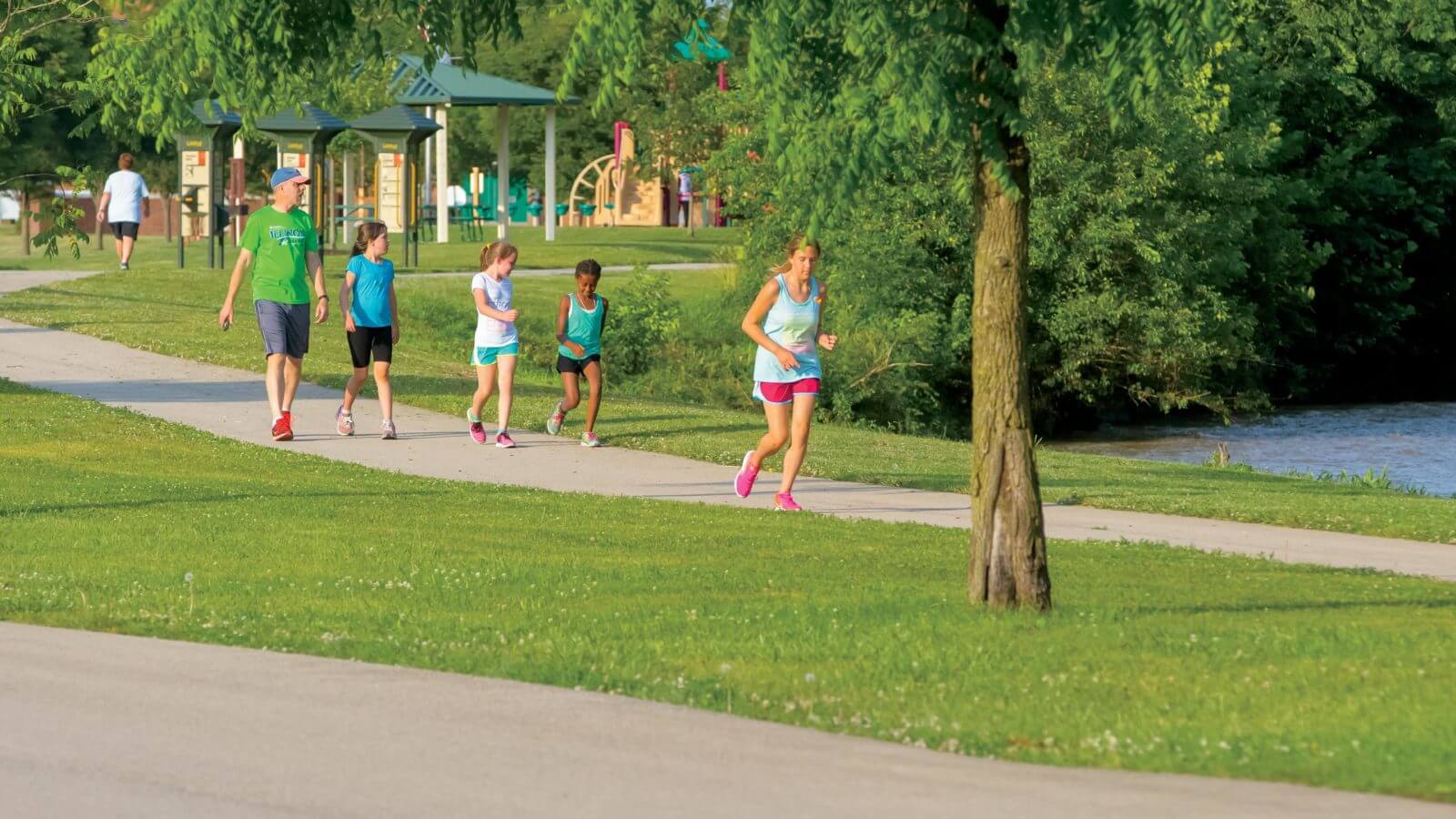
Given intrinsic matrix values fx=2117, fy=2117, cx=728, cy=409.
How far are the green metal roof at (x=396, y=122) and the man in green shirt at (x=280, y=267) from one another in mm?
23125

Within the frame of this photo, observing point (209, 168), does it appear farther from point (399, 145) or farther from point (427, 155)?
point (427, 155)

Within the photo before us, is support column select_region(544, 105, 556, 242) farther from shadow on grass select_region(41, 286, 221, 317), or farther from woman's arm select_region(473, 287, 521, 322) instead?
woman's arm select_region(473, 287, 521, 322)

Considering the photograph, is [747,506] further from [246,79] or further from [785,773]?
[785,773]

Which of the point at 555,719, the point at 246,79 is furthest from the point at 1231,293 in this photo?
the point at 555,719

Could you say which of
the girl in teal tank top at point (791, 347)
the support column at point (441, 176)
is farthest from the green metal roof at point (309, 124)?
the girl in teal tank top at point (791, 347)

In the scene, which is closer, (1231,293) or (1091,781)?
(1091,781)

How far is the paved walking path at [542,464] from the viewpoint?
14000 mm

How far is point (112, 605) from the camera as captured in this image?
927 centimetres

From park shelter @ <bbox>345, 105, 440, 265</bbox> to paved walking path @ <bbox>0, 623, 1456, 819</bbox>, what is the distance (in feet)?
104

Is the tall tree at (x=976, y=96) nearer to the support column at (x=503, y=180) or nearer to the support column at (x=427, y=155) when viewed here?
the support column at (x=427, y=155)

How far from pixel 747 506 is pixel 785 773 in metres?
8.17

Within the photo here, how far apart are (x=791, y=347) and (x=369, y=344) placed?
190 inches

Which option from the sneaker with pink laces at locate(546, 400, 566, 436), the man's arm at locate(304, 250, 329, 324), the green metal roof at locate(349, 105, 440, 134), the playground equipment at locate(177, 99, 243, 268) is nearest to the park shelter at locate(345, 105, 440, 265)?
the green metal roof at locate(349, 105, 440, 134)

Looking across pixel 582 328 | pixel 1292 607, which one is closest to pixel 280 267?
pixel 582 328
